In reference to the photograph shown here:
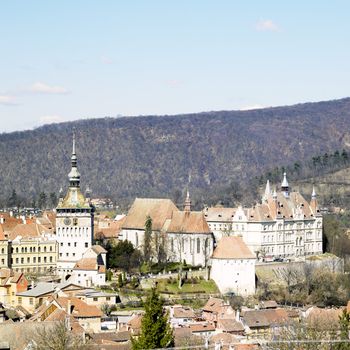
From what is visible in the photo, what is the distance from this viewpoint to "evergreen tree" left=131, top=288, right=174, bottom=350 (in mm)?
51969

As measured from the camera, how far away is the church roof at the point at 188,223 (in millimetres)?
100688

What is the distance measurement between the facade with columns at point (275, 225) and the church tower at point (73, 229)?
50.1ft

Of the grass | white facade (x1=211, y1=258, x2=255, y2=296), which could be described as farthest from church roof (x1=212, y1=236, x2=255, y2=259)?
the grass

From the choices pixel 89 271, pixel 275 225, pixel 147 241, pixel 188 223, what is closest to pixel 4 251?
pixel 89 271

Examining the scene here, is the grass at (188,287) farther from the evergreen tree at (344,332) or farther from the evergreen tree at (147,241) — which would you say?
the evergreen tree at (344,332)

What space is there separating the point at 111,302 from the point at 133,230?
21652 mm

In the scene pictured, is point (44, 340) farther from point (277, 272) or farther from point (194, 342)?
point (277, 272)

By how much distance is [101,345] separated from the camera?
6109 centimetres

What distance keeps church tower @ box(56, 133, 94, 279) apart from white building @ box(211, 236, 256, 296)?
33.7 ft

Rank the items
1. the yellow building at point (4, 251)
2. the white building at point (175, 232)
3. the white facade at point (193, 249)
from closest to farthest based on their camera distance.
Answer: the yellow building at point (4, 251) < the white facade at point (193, 249) < the white building at point (175, 232)

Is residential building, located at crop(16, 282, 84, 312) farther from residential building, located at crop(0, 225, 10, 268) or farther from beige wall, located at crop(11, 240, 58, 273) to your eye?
beige wall, located at crop(11, 240, 58, 273)

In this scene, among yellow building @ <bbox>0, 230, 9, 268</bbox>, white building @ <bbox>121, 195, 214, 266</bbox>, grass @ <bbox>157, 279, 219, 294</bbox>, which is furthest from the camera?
white building @ <bbox>121, 195, 214, 266</bbox>

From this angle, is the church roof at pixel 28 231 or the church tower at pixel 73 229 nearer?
the church tower at pixel 73 229

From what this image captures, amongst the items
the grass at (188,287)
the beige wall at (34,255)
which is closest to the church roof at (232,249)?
the grass at (188,287)
